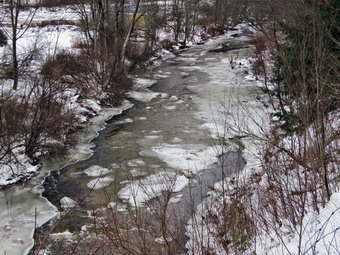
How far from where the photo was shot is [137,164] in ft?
35.9

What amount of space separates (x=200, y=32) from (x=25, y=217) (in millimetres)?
31981

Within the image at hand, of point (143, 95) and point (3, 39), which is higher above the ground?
point (3, 39)

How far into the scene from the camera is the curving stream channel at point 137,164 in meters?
7.77

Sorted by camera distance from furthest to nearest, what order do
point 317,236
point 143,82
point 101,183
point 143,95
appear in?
point 143,82 → point 143,95 → point 101,183 → point 317,236

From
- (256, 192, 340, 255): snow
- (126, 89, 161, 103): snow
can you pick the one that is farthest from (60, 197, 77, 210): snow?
(126, 89, 161, 103): snow

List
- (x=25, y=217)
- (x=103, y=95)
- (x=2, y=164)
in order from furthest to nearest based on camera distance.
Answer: (x=103, y=95)
(x=2, y=164)
(x=25, y=217)

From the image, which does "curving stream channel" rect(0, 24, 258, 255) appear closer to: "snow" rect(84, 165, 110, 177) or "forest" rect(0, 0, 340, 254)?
"snow" rect(84, 165, 110, 177)

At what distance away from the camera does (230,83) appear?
21.0 meters

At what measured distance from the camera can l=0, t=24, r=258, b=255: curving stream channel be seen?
777cm

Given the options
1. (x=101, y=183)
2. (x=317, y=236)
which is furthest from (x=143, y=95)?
(x=317, y=236)

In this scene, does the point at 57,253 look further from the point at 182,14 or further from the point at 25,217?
the point at 182,14

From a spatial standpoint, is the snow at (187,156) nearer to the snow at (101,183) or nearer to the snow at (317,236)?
the snow at (101,183)

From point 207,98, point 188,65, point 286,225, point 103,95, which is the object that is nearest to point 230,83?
point 207,98

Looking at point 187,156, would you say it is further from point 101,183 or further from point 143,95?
point 143,95
